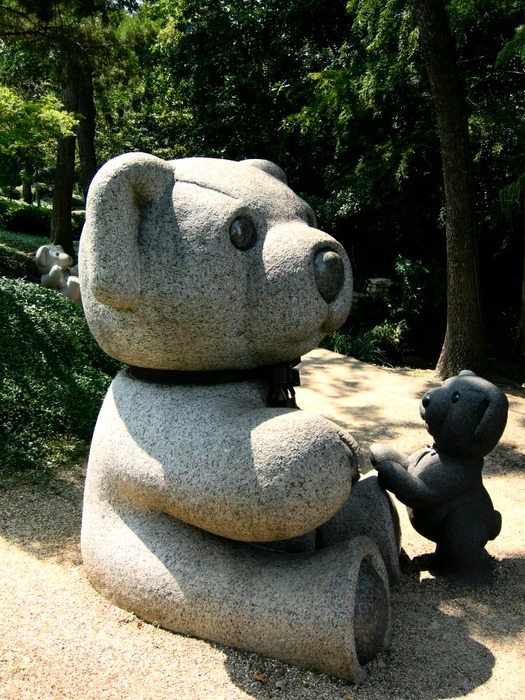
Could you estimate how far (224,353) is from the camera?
2814mm

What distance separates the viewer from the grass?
5051mm

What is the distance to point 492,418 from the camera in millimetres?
3152

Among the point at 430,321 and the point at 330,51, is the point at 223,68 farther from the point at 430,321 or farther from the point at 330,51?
the point at 430,321

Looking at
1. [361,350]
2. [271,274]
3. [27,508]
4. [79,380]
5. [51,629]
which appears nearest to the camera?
[271,274]

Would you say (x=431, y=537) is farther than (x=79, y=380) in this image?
No

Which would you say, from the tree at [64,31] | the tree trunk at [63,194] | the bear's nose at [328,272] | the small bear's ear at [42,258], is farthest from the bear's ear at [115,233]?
the tree trunk at [63,194]

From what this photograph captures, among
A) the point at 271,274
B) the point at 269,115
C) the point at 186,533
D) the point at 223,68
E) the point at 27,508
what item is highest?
the point at 223,68

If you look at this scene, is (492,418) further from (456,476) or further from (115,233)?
(115,233)

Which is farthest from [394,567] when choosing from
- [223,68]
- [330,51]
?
[223,68]

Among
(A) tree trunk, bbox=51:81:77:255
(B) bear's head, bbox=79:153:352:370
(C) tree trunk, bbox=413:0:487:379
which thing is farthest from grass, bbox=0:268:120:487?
(A) tree trunk, bbox=51:81:77:255

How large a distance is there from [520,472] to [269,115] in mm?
9873

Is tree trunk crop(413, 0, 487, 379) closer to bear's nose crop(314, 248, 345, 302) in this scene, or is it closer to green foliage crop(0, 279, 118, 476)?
green foliage crop(0, 279, 118, 476)

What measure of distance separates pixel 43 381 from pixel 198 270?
3.42 m

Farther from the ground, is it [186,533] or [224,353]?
[224,353]
